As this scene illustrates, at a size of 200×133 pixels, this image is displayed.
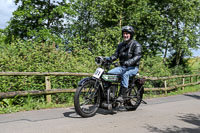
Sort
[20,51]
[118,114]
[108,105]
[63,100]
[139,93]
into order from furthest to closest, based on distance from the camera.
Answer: [20,51], [63,100], [139,93], [118,114], [108,105]

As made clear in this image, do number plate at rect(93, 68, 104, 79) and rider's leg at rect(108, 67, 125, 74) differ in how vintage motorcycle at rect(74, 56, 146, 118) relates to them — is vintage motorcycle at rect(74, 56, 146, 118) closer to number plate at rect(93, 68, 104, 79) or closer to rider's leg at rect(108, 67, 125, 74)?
number plate at rect(93, 68, 104, 79)

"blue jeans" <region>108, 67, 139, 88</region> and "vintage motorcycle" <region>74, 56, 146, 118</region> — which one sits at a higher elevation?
"blue jeans" <region>108, 67, 139, 88</region>

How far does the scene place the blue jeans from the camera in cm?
594

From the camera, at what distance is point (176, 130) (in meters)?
4.62

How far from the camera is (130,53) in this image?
6223 millimetres

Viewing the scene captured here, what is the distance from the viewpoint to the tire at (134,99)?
257 inches

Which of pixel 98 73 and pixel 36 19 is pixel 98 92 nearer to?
pixel 98 73

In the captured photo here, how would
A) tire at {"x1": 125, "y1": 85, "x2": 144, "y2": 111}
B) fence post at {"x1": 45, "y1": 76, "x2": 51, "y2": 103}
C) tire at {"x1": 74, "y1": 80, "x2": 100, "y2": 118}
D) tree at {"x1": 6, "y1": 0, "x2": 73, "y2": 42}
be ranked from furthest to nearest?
tree at {"x1": 6, "y1": 0, "x2": 73, "y2": 42}, fence post at {"x1": 45, "y1": 76, "x2": 51, "y2": 103}, tire at {"x1": 125, "y1": 85, "x2": 144, "y2": 111}, tire at {"x1": 74, "y1": 80, "x2": 100, "y2": 118}

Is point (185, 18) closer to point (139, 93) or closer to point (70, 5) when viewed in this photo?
point (70, 5)

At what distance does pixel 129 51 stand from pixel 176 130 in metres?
2.40

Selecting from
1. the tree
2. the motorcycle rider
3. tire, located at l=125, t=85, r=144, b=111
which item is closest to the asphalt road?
tire, located at l=125, t=85, r=144, b=111

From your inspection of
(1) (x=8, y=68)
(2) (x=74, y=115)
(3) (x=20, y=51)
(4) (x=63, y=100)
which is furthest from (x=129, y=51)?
(3) (x=20, y=51)

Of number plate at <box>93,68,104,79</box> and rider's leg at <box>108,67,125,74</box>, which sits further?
rider's leg at <box>108,67,125,74</box>

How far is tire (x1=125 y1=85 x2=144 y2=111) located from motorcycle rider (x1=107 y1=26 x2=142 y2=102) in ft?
1.70
